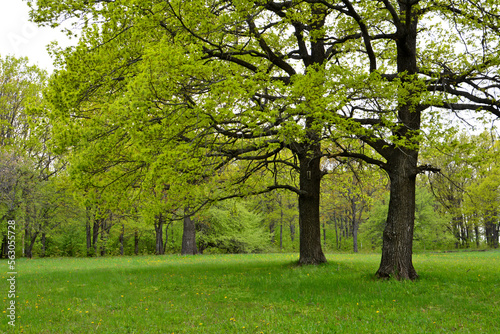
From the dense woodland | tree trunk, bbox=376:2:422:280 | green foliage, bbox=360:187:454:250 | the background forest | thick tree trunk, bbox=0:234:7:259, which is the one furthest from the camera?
green foliage, bbox=360:187:454:250

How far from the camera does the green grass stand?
5562mm

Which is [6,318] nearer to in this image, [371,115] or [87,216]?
[371,115]

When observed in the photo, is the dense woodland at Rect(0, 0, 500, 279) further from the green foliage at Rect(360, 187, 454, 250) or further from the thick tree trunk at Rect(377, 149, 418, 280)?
the green foliage at Rect(360, 187, 454, 250)

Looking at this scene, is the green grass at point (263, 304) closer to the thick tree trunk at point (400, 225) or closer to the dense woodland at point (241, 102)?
the thick tree trunk at point (400, 225)

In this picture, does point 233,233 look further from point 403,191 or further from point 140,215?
point 403,191

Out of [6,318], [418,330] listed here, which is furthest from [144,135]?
[418,330]

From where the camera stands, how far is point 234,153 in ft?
32.6

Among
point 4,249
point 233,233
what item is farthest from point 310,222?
point 4,249

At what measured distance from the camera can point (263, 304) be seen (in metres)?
7.09

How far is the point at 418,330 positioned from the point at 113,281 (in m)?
8.29

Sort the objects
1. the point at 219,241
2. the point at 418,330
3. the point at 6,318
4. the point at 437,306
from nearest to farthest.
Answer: the point at 418,330, the point at 6,318, the point at 437,306, the point at 219,241

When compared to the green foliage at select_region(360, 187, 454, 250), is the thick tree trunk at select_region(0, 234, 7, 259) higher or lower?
lower

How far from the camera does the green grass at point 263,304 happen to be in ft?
18.2

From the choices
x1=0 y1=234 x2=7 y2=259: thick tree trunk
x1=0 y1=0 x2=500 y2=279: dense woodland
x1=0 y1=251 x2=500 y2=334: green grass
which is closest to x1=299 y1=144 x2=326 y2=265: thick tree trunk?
x1=0 y1=0 x2=500 y2=279: dense woodland
